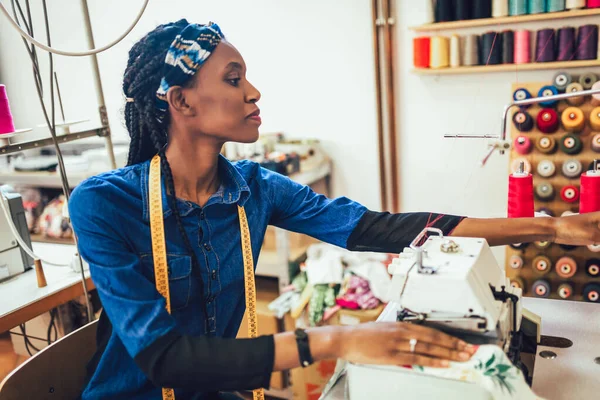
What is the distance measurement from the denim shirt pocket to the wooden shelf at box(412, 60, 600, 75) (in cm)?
177

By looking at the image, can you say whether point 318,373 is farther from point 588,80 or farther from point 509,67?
point 588,80

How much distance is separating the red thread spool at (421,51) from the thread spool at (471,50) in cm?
17

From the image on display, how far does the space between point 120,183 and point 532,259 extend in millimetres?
1858

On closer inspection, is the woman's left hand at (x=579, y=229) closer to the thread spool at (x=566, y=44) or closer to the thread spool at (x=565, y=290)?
the thread spool at (x=565, y=290)

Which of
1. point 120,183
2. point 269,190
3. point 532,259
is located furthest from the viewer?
point 532,259

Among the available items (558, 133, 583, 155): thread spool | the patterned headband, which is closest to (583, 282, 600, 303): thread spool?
(558, 133, 583, 155): thread spool

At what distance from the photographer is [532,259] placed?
247 cm

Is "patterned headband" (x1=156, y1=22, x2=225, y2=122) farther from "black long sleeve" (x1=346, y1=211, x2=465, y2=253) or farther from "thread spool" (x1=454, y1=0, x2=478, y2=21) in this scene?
"thread spool" (x1=454, y1=0, x2=478, y2=21)

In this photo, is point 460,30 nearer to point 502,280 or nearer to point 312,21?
point 312,21

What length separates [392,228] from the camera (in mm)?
1426

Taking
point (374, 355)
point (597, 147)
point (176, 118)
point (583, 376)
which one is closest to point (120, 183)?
point (176, 118)

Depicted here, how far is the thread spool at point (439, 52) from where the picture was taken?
8.57 feet

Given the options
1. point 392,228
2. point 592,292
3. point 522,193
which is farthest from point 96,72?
point 592,292

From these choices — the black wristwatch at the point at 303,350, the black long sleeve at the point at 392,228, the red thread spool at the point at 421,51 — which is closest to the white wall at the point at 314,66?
the red thread spool at the point at 421,51
